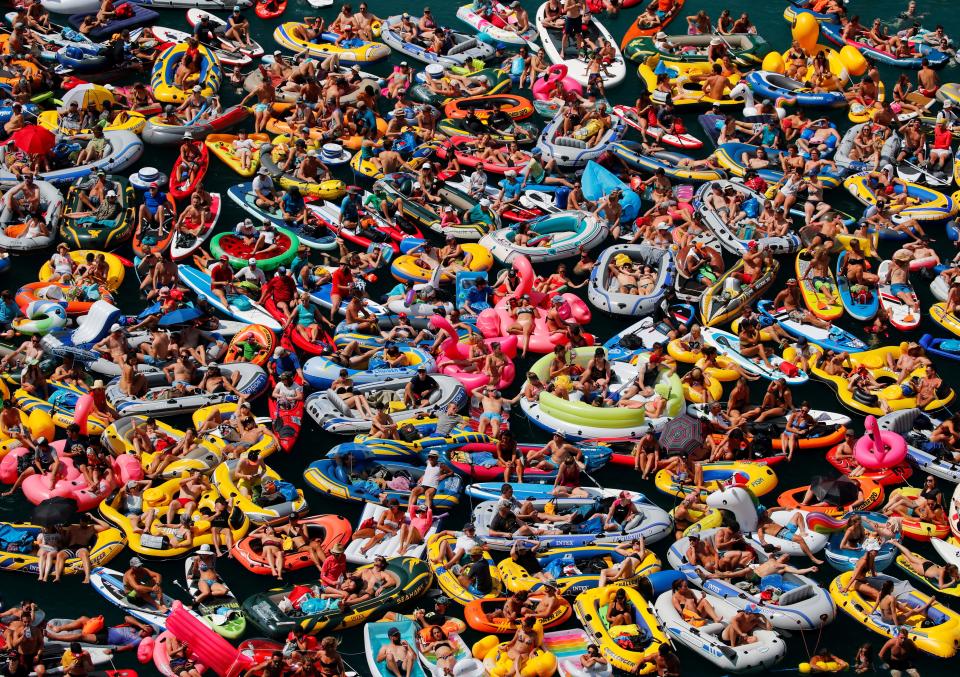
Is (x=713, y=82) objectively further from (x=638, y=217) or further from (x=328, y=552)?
(x=328, y=552)

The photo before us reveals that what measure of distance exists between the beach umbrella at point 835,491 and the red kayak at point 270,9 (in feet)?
86.5

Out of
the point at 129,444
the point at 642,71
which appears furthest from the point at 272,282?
the point at 642,71

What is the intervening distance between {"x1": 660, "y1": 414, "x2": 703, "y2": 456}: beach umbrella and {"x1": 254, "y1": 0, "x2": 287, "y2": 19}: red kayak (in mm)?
23522

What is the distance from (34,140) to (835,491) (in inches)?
900

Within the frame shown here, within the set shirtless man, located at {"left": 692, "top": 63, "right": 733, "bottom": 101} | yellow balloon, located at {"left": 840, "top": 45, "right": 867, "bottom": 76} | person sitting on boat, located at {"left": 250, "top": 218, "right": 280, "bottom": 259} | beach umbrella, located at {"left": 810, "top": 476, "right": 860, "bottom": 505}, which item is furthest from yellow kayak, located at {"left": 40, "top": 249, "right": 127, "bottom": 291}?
yellow balloon, located at {"left": 840, "top": 45, "right": 867, "bottom": 76}

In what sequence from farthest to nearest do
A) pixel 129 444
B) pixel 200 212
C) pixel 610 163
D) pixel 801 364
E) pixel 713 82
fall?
pixel 713 82
pixel 610 163
pixel 200 212
pixel 801 364
pixel 129 444

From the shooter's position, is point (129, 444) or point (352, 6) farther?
point (352, 6)

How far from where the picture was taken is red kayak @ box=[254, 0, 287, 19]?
51469 mm

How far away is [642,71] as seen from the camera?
4891 cm

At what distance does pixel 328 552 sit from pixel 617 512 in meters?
5.84

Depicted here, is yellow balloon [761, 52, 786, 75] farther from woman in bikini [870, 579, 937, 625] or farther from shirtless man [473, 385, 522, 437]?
woman in bikini [870, 579, 937, 625]

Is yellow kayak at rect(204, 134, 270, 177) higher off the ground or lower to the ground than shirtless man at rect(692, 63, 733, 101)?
lower

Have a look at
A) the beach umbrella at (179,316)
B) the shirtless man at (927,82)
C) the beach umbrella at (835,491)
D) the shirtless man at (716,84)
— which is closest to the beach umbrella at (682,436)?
the beach umbrella at (835,491)

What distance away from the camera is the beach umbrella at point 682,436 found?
34000 mm
